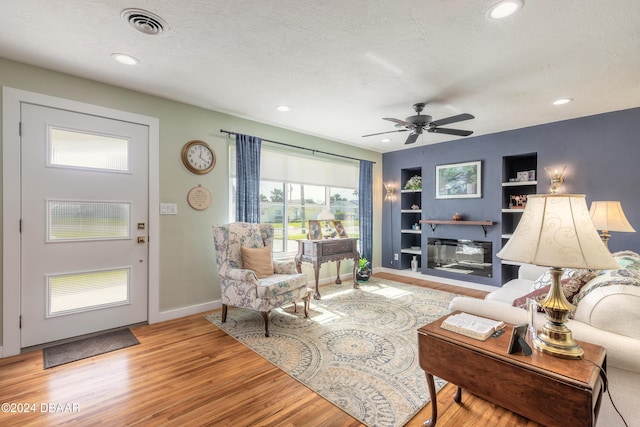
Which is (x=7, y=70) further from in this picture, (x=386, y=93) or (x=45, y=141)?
(x=386, y=93)

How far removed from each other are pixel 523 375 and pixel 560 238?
2.06 feet

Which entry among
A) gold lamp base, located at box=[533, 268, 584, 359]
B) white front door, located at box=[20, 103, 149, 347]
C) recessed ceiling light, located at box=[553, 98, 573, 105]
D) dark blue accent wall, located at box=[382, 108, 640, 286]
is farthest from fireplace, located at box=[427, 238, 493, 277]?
white front door, located at box=[20, 103, 149, 347]

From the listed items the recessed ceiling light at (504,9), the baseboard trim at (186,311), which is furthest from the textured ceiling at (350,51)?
the baseboard trim at (186,311)

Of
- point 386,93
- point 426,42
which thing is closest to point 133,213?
point 386,93

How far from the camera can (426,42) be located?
7.14 ft

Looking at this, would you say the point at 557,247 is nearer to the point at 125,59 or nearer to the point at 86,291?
the point at 125,59

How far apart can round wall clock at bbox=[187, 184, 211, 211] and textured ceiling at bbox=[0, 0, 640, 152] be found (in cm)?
103

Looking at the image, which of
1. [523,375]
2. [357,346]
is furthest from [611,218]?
[357,346]

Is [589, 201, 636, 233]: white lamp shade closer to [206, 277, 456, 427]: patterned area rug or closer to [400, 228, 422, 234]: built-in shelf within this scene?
[206, 277, 456, 427]: patterned area rug

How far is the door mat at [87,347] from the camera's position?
2.44 meters

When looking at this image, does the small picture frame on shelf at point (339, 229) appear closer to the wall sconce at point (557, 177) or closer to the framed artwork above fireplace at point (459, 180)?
the framed artwork above fireplace at point (459, 180)

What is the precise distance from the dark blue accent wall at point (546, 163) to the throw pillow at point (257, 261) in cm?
331

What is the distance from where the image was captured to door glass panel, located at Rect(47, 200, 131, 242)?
106 inches

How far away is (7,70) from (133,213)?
1.52 m
